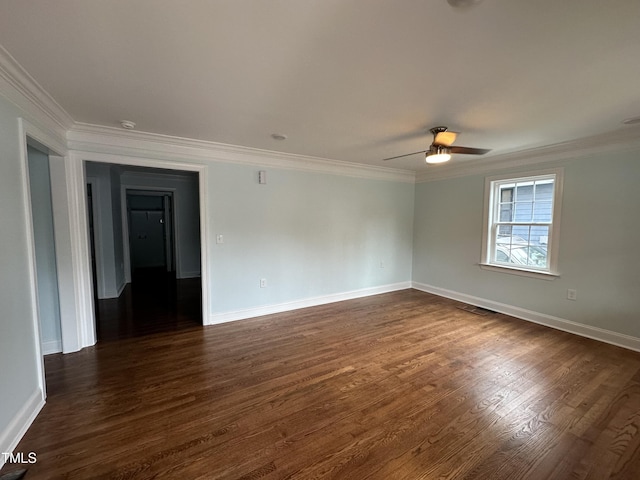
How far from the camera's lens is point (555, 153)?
3586mm

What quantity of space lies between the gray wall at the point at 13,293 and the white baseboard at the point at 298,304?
188 cm

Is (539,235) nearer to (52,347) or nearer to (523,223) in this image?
(523,223)

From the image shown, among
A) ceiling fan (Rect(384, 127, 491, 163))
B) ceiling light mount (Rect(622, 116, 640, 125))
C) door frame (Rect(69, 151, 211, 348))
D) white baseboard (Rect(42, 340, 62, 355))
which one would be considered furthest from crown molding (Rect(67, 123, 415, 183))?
ceiling light mount (Rect(622, 116, 640, 125))

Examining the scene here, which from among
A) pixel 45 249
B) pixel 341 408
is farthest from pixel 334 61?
pixel 45 249

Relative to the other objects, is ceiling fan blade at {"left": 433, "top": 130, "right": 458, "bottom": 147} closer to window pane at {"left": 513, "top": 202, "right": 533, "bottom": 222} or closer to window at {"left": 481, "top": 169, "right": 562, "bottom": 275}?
window at {"left": 481, "top": 169, "right": 562, "bottom": 275}

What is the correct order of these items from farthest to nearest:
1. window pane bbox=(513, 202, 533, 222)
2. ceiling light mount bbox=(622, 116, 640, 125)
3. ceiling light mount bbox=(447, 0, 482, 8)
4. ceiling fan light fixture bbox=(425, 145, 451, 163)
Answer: window pane bbox=(513, 202, 533, 222)
ceiling fan light fixture bbox=(425, 145, 451, 163)
ceiling light mount bbox=(622, 116, 640, 125)
ceiling light mount bbox=(447, 0, 482, 8)

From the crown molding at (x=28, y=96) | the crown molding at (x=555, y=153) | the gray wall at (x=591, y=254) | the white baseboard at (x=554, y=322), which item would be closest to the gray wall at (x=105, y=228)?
the crown molding at (x=28, y=96)

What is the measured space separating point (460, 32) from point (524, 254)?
3706mm

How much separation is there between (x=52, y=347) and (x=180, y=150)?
2518 mm

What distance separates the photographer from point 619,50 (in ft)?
5.19

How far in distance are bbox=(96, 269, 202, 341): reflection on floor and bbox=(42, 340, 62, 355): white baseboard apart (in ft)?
1.23

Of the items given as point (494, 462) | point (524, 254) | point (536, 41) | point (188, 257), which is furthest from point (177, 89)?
point (188, 257)

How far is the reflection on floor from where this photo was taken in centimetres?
357

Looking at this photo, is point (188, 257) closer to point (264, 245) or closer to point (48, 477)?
point (264, 245)
